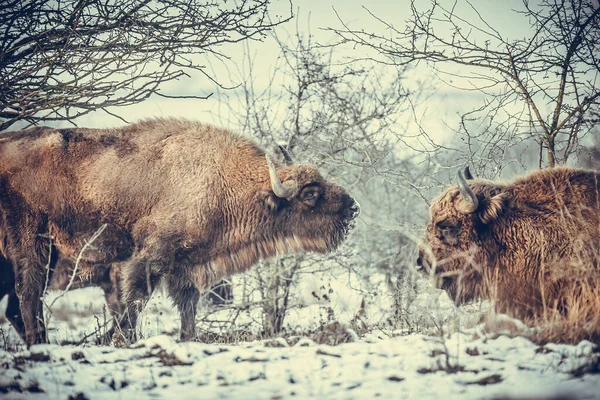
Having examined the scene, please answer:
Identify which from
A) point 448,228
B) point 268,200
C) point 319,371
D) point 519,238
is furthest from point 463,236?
point 319,371

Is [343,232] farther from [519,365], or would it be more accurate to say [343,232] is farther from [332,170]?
[519,365]

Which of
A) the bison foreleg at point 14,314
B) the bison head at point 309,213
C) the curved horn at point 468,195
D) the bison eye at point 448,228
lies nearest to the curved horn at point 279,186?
the bison head at point 309,213

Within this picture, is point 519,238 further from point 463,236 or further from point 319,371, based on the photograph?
point 319,371

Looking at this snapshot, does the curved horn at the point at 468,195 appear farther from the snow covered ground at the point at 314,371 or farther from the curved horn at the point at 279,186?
the curved horn at the point at 279,186

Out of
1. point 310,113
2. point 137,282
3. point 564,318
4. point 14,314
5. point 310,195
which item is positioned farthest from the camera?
point 310,113

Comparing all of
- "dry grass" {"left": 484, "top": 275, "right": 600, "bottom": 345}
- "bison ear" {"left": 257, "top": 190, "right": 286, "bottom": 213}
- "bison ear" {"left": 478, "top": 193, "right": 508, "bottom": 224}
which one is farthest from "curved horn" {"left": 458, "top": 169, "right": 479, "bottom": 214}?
"bison ear" {"left": 257, "top": 190, "right": 286, "bottom": 213}

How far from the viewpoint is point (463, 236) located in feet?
21.2

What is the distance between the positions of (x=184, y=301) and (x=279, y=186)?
1814 mm

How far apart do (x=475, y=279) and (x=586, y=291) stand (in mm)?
1280

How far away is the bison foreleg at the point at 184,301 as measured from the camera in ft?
24.0

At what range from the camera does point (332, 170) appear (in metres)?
10.2

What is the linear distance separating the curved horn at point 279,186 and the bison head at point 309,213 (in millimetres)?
15

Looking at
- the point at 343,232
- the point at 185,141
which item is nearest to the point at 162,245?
the point at 185,141

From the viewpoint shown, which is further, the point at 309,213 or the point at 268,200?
the point at 309,213
